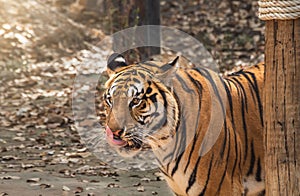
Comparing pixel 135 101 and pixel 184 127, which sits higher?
pixel 135 101

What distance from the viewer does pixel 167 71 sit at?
4516mm

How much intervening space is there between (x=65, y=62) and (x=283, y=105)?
30.3 feet

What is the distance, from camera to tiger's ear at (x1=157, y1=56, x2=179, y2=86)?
14.8 feet

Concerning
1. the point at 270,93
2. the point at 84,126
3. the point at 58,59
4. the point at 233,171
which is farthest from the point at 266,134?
the point at 58,59

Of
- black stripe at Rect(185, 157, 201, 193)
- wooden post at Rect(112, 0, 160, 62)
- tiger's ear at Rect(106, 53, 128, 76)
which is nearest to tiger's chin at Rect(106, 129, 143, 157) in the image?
black stripe at Rect(185, 157, 201, 193)

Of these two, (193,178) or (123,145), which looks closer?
(123,145)

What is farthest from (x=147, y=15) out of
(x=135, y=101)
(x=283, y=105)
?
(x=283, y=105)

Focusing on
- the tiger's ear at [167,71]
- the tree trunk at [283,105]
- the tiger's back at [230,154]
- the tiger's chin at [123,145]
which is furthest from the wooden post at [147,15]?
the tree trunk at [283,105]

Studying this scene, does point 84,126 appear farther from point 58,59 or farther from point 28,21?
point 28,21

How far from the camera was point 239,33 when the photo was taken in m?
14.6

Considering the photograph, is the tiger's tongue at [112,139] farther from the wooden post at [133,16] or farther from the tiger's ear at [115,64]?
the wooden post at [133,16]

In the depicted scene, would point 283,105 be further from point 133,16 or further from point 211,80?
point 133,16

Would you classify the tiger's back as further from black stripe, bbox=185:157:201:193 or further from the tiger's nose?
the tiger's nose

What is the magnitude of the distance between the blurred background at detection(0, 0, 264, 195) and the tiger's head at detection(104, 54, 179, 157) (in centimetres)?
222
